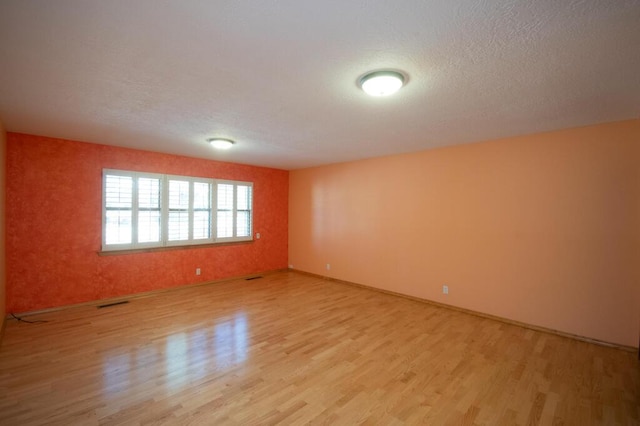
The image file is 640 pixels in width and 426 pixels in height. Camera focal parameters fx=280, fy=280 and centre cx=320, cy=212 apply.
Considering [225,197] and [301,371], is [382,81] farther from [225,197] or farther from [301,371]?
[225,197]

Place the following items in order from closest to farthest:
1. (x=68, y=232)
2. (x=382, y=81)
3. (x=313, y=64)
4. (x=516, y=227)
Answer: (x=313, y=64) < (x=382, y=81) < (x=516, y=227) < (x=68, y=232)

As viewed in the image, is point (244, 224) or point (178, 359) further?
point (244, 224)

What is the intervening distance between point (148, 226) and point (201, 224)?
96cm

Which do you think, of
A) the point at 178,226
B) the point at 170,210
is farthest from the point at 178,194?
the point at 178,226

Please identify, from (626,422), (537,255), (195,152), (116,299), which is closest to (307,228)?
(195,152)

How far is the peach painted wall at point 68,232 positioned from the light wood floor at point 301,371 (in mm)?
425

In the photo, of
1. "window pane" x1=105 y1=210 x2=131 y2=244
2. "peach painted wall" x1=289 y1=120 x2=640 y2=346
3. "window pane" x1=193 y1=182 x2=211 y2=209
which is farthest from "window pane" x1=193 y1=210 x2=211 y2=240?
"peach painted wall" x1=289 y1=120 x2=640 y2=346

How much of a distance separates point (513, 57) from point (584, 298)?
3153 millimetres

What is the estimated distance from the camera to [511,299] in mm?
3898

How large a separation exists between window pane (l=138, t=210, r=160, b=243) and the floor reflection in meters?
2.28

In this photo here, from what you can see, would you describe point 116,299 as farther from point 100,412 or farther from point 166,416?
point 166,416

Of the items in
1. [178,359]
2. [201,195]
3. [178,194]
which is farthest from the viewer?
[201,195]

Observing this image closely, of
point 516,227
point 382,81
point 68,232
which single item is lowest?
point 68,232

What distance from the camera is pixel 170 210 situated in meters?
5.24
